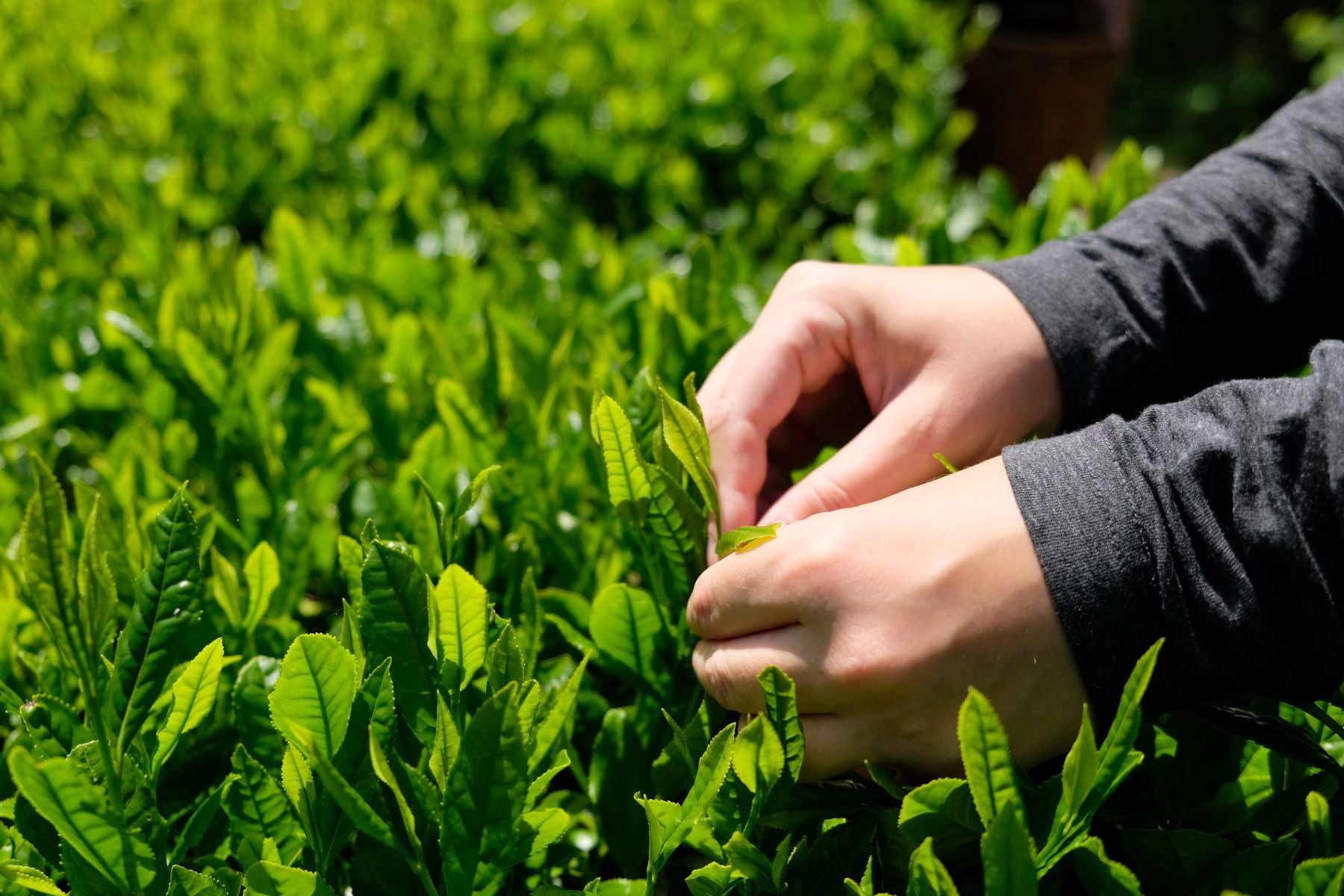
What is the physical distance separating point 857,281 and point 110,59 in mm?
3013

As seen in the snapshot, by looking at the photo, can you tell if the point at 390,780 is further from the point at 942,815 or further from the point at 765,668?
the point at 942,815

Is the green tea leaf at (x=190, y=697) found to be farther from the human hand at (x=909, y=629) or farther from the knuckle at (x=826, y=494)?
the knuckle at (x=826, y=494)

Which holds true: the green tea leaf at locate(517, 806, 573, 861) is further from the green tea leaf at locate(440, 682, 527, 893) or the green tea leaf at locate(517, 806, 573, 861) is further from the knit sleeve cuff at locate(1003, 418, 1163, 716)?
the knit sleeve cuff at locate(1003, 418, 1163, 716)

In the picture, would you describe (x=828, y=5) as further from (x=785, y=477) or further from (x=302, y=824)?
(x=302, y=824)

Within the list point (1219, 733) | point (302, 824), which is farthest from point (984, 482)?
point (302, 824)

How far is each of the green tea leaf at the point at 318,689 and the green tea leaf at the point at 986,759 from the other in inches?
22.9

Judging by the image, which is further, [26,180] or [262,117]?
[262,117]

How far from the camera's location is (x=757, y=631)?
4.00 ft

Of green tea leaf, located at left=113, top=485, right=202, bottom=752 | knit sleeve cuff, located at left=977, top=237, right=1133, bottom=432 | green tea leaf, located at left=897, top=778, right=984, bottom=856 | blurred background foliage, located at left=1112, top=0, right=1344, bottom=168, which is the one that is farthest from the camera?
blurred background foliage, located at left=1112, top=0, right=1344, bottom=168

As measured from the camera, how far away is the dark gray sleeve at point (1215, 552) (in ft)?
3.70

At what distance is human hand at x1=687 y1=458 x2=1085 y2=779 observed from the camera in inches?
43.8

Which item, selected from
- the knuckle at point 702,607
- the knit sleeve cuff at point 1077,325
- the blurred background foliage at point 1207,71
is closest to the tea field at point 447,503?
the knuckle at point 702,607

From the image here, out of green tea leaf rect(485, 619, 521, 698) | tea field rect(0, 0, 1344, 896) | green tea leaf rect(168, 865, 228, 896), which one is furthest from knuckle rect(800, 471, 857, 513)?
green tea leaf rect(168, 865, 228, 896)

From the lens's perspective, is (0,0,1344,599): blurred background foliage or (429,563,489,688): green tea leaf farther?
(0,0,1344,599): blurred background foliage
